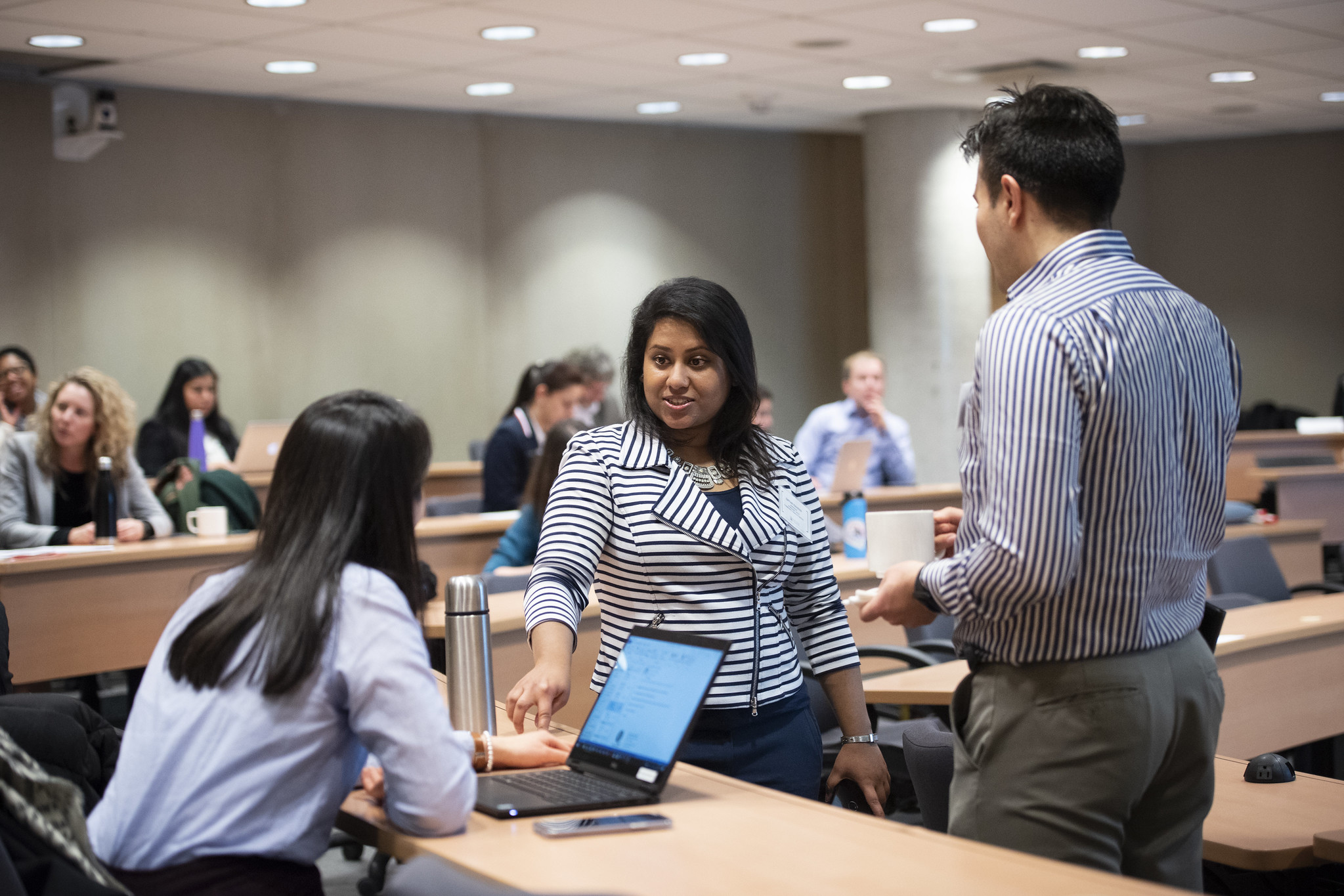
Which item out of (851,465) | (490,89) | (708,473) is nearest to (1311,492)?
(851,465)

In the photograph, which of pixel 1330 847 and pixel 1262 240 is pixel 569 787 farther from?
pixel 1262 240

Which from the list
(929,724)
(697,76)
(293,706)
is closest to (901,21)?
(697,76)

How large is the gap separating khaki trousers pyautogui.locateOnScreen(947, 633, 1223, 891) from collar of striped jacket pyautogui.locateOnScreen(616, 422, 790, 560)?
0.52m

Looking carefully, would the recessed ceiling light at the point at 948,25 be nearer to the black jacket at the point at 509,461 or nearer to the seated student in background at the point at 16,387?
the black jacket at the point at 509,461

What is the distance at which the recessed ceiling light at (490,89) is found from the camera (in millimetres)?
8438

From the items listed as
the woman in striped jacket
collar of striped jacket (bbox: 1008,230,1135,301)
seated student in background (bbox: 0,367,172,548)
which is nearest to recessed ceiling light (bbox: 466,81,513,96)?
seated student in background (bbox: 0,367,172,548)

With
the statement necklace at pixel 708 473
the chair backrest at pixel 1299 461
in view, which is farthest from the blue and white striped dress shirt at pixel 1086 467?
the chair backrest at pixel 1299 461

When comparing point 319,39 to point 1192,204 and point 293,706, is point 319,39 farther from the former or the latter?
point 1192,204

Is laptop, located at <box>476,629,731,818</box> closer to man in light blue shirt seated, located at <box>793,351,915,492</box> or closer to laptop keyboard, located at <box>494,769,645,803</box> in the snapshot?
laptop keyboard, located at <box>494,769,645,803</box>

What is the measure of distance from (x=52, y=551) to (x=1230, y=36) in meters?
6.97

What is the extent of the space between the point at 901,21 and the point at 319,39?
3.20m

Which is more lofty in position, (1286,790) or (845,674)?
(845,674)

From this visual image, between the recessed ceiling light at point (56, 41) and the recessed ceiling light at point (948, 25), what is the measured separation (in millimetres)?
4620

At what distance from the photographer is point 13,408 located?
7117 mm
